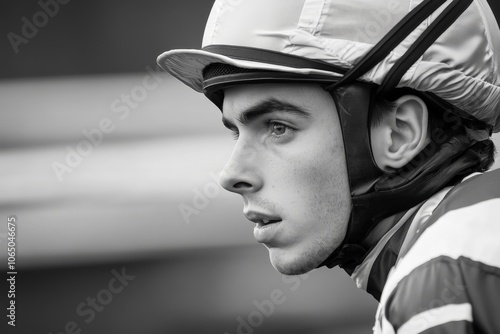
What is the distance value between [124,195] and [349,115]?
6.55ft

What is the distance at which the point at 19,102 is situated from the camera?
332 centimetres

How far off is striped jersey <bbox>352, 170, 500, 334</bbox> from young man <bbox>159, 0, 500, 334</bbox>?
18 centimetres

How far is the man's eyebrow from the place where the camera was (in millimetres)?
1459

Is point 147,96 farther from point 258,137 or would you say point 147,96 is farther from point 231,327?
point 258,137

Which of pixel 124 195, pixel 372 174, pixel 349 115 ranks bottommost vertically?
pixel 124 195

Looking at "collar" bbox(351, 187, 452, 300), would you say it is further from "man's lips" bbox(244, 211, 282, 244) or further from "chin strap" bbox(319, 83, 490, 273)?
"man's lips" bbox(244, 211, 282, 244)

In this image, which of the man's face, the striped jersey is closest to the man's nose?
the man's face

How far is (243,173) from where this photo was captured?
1.47 metres

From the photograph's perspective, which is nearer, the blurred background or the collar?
the collar

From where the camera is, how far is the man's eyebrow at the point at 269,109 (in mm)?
1459

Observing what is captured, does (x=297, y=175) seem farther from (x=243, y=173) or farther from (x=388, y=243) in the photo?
(x=388, y=243)

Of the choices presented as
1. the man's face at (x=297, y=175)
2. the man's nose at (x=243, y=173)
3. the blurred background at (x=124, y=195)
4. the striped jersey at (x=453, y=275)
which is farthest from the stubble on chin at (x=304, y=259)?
the blurred background at (x=124, y=195)

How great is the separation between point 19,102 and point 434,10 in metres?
2.37

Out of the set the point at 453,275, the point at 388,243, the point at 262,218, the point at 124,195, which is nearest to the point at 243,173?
the point at 262,218
